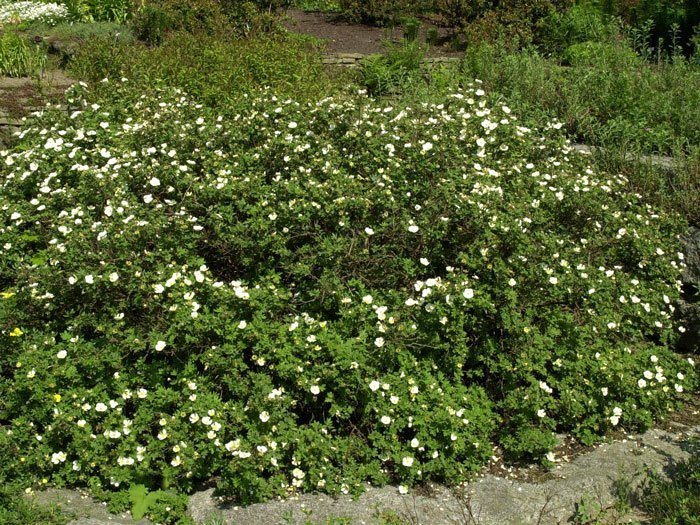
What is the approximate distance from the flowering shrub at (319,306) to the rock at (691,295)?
25cm

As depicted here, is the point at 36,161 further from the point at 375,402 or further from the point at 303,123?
Result: the point at 375,402

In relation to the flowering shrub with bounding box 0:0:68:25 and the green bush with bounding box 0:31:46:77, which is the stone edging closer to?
the green bush with bounding box 0:31:46:77

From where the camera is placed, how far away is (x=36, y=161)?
16.5 ft

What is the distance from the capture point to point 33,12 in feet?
33.7

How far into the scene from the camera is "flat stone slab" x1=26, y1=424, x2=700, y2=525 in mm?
3342

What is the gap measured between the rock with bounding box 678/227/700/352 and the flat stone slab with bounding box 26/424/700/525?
126 cm

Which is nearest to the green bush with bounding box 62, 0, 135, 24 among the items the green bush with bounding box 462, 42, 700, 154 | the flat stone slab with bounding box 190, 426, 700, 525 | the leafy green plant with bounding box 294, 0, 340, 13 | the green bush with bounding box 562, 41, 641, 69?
the leafy green plant with bounding box 294, 0, 340, 13

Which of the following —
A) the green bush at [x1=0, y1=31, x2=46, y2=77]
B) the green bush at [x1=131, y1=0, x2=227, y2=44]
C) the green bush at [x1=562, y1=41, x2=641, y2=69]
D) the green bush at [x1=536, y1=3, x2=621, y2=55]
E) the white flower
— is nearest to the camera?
the white flower

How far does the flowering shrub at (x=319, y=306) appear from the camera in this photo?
3557 millimetres

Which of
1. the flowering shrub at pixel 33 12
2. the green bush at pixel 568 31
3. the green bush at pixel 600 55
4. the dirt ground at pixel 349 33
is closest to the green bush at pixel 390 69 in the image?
the dirt ground at pixel 349 33

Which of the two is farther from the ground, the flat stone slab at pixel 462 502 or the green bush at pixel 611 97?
the green bush at pixel 611 97

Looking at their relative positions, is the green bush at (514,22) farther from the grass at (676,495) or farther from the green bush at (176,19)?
the grass at (676,495)

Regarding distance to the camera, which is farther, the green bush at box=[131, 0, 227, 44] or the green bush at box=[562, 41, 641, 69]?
the green bush at box=[131, 0, 227, 44]

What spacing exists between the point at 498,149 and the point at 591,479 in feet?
7.74
